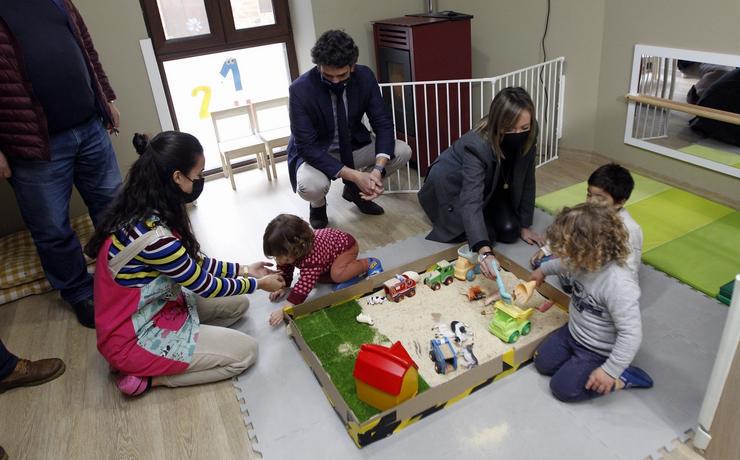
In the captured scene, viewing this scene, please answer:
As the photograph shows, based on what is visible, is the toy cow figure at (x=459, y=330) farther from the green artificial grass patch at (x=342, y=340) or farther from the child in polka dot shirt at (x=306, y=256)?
the child in polka dot shirt at (x=306, y=256)

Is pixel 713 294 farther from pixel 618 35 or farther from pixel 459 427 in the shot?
pixel 618 35

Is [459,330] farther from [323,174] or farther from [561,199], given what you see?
[561,199]

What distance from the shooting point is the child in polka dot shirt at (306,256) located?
213 centimetres

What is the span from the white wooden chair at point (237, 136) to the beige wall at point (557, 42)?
5.75ft

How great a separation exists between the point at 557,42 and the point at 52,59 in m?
2.85

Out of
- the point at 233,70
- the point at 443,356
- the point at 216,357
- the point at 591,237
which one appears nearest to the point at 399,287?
the point at 443,356

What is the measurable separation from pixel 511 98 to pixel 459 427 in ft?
4.30

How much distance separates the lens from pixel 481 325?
2086mm

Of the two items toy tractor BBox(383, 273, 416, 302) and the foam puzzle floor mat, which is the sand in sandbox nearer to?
toy tractor BBox(383, 273, 416, 302)

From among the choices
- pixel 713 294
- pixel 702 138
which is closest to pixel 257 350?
pixel 713 294

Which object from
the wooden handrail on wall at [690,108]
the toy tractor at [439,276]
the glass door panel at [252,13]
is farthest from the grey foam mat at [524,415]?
the glass door panel at [252,13]

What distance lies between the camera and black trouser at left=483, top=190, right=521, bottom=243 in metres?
2.61

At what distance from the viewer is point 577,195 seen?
307 centimetres

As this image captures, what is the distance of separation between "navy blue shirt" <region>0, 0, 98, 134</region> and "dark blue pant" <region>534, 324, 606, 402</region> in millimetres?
2059
